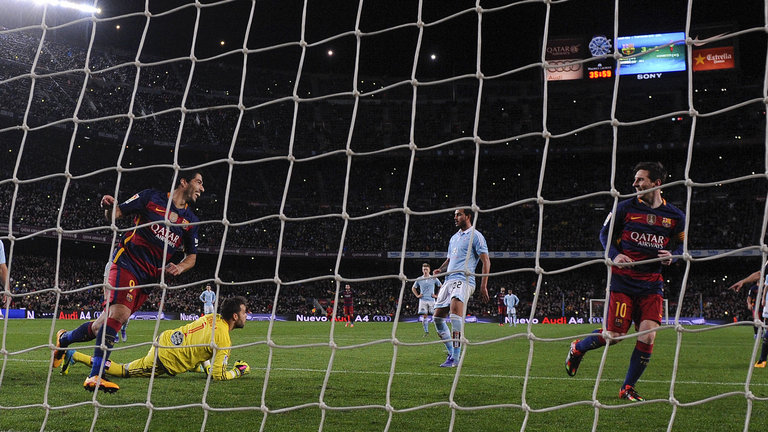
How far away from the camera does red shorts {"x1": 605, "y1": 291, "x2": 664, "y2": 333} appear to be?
4930 mm

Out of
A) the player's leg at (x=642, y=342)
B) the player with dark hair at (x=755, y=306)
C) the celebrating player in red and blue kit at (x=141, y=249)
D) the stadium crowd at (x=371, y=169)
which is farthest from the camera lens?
the stadium crowd at (x=371, y=169)

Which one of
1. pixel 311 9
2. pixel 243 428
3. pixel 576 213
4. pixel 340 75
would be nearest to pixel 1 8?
pixel 311 9

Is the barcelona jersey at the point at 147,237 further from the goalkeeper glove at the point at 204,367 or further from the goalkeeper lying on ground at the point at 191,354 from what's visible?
the goalkeeper glove at the point at 204,367

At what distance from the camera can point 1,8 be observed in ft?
89.2

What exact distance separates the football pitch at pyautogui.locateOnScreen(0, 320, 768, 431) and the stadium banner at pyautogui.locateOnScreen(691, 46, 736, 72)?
25.4 meters

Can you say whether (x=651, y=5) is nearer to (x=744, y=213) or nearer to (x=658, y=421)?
(x=744, y=213)

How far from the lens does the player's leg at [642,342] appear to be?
4.78 meters

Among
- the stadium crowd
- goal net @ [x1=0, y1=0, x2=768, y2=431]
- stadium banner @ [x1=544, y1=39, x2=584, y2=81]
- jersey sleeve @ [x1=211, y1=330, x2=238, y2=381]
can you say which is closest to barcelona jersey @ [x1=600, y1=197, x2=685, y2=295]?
jersey sleeve @ [x1=211, y1=330, x2=238, y2=381]

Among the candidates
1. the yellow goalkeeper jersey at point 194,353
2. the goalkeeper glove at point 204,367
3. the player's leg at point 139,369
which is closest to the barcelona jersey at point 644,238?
the yellow goalkeeper jersey at point 194,353

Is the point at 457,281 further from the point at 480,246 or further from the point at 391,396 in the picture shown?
the point at 391,396

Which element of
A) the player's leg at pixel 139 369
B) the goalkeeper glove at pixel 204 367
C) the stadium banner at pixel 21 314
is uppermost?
the player's leg at pixel 139 369

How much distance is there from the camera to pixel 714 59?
30.3 meters

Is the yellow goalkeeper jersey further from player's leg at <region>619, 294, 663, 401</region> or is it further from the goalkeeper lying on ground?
player's leg at <region>619, 294, 663, 401</region>

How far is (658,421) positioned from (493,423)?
1.02m
